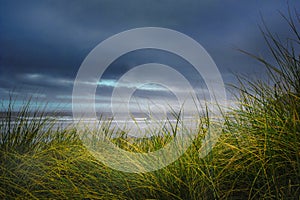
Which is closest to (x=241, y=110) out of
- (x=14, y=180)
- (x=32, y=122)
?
(x=14, y=180)

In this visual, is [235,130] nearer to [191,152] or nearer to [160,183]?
[191,152]

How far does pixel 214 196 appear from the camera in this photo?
2756mm

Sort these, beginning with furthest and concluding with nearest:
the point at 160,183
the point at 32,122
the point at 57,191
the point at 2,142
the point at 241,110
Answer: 1. the point at 32,122
2. the point at 2,142
3. the point at 241,110
4. the point at 57,191
5. the point at 160,183

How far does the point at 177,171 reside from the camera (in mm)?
3066

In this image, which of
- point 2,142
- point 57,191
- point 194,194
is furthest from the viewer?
point 2,142

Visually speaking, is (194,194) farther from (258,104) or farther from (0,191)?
(0,191)

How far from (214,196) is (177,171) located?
0.44 metres

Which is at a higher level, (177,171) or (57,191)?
(177,171)

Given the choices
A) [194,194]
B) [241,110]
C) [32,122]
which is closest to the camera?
[194,194]

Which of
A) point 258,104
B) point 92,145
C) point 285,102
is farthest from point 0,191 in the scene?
point 285,102

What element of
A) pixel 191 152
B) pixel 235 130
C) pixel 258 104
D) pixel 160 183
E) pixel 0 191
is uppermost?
pixel 258 104

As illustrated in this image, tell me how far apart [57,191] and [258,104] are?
2142 mm

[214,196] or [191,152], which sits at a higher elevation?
[191,152]

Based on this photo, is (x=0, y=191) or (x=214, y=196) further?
(x=0, y=191)
